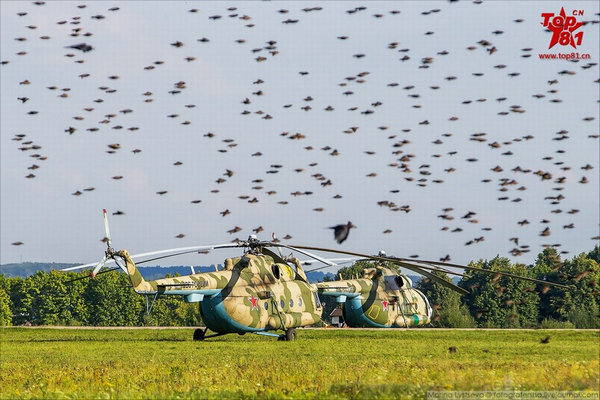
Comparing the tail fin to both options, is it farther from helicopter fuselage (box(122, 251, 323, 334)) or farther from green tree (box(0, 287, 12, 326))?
green tree (box(0, 287, 12, 326))

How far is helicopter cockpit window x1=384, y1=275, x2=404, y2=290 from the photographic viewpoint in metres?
61.0

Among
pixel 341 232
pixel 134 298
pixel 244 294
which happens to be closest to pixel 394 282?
pixel 244 294

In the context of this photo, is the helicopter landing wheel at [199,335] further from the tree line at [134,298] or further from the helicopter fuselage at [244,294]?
the tree line at [134,298]

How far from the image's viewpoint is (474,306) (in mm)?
133000

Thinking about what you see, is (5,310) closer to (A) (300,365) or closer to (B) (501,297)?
(B) (501,297)

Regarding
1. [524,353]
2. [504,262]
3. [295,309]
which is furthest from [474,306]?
[524,353]

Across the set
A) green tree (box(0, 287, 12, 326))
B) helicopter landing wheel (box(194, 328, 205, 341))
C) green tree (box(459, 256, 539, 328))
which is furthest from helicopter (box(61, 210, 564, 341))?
green tree (box(0, 287, 12, 326))

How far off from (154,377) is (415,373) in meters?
7.52

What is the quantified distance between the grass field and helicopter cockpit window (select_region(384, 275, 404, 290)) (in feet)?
16.0

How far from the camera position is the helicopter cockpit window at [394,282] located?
6100 cm

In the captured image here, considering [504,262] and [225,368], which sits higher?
[225,368]

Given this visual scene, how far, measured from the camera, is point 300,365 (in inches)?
1185

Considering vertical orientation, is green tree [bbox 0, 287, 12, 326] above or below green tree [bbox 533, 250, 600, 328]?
below

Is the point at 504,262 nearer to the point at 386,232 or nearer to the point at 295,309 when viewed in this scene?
the point at 295,309
